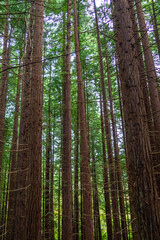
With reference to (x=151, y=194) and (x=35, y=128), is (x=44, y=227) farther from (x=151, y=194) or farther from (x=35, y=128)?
(x=151, y=194)

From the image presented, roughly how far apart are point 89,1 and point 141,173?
46.0ft

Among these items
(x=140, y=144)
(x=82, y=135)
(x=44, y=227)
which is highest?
(x=82, y=135)

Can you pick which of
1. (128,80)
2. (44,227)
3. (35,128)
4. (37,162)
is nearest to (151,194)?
(128,80)

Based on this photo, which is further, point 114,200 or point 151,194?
point 114,200

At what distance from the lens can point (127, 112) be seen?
3.35m

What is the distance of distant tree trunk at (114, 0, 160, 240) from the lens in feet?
9.12

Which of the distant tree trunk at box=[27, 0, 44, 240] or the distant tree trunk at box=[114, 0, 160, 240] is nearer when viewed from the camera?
the distant tree trunk at box=[114, 0, 160, 240]

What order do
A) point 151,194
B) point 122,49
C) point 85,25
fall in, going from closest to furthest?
1. point 151,194
2. point 122,49
3. point 85,25

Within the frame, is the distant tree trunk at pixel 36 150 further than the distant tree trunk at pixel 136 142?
Yes

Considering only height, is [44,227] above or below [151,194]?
below

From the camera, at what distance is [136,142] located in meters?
3.10

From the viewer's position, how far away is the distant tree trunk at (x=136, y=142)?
278cm

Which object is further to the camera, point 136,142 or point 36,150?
point 36,150

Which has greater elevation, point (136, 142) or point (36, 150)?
point (36, 150)
